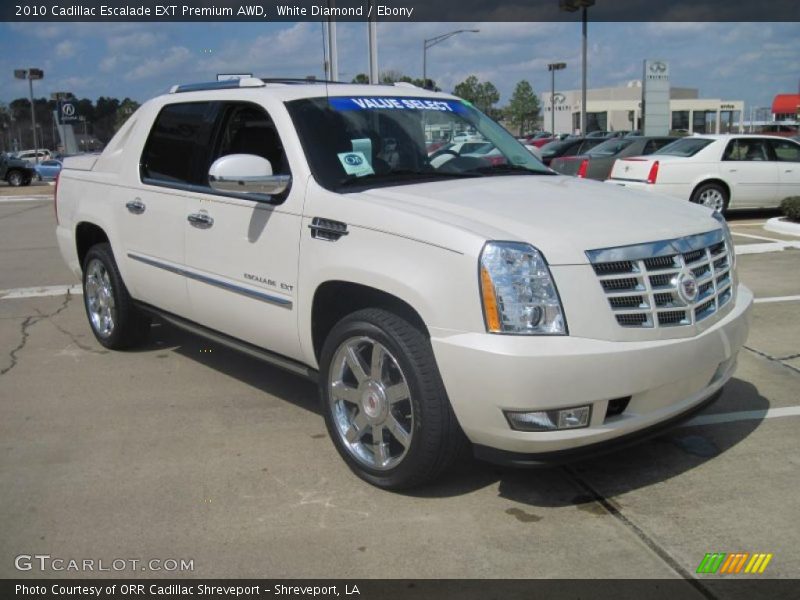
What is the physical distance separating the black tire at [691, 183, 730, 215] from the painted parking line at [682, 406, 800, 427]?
9.41 meters

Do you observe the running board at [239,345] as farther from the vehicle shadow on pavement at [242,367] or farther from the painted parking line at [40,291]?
the painted parking line at [40,291]

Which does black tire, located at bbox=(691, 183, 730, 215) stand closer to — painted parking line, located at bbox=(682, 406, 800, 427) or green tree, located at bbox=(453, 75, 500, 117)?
painted parking line, located at bbox=(682, 406, 800, 427)

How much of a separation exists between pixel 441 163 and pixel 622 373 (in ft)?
5.97

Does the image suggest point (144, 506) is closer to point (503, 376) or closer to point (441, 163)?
point (503, 376)

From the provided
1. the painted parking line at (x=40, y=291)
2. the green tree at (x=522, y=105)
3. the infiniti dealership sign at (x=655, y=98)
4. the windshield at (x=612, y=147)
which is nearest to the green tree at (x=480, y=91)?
the green tree at (x=522, y=105)

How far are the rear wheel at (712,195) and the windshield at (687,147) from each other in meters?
0.63

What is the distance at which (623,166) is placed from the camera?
1413cm

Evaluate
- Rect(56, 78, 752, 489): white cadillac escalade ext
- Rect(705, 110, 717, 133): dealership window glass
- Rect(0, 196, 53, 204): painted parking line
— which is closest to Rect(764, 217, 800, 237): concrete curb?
Rect(56, 78, 752, 489): white cadillac escalade ext

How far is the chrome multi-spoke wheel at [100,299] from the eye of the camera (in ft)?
20.0

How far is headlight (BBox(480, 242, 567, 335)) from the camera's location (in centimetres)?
321

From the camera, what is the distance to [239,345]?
471cm
